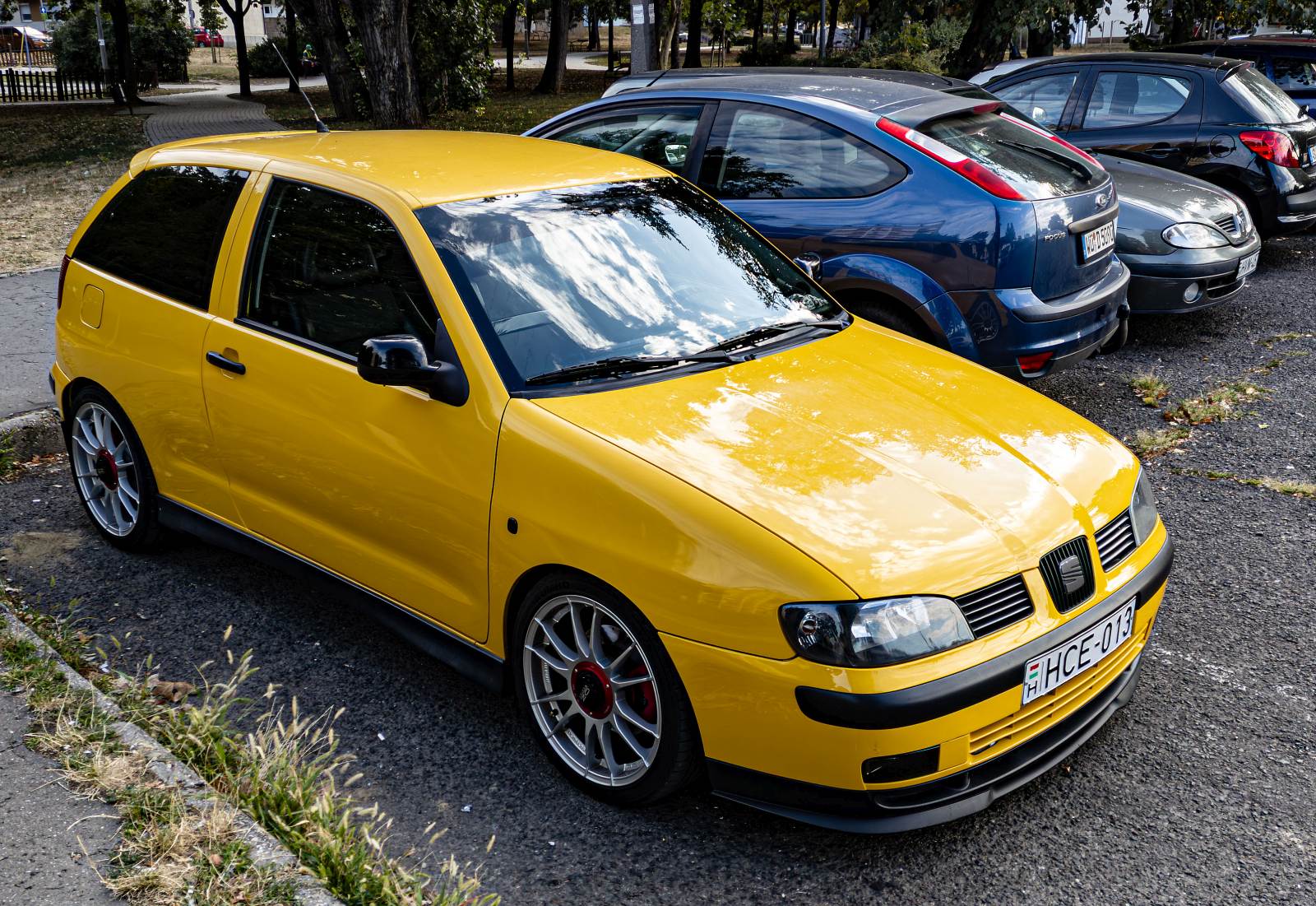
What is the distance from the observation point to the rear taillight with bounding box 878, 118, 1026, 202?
5.48 m

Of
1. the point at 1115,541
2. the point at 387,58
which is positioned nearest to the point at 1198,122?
the point at 1115,541

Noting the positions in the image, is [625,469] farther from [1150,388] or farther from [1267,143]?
[1267,143]

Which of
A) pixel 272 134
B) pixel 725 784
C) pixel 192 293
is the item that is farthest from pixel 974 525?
pixel 272 134

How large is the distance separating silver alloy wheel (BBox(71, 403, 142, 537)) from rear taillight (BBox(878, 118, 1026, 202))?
3.70 meters

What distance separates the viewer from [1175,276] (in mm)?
Result: 7562

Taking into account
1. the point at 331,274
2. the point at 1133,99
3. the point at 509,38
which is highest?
the point at 509,38

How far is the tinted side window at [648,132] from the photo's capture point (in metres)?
6.35

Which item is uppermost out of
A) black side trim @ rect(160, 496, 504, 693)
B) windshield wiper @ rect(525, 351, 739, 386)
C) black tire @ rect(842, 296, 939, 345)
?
windshield wiper @ rect(525, 351, 739, 386)

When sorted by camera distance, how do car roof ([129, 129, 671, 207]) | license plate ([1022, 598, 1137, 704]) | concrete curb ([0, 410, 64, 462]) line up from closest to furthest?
license plate ([1022, 598, 1137, 704]) → car roof ([129, 129, 671, 207]) → concrete curb ([0, 410, 64, 462])

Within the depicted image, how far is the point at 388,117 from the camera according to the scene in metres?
14.8

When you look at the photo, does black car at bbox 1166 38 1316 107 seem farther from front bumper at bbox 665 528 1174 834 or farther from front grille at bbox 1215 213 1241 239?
front bumper at bbox 665 528 1174 834

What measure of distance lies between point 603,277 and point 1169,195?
5.69 m

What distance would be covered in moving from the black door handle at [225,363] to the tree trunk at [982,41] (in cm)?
1548

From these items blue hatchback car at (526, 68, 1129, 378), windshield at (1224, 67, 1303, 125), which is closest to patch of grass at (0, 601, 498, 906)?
blue hatchback car at (526, 68, 1129, 378)
